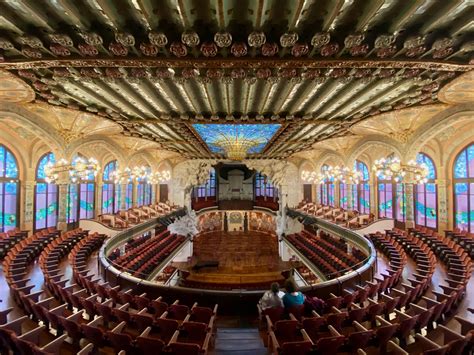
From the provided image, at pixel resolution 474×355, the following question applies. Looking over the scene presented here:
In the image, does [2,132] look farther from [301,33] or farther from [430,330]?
[430,330]

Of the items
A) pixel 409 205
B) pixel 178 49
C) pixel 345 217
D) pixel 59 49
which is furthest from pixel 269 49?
pixel 345 217

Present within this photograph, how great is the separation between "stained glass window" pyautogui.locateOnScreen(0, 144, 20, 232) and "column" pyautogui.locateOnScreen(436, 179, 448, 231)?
23348mm

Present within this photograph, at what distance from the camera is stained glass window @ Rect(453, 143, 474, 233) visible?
1272cm

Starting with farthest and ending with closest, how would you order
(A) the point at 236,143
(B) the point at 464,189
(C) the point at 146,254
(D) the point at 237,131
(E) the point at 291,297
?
1. (B) the point at 464,189
2. (C) the point at 146,254
3. (A) the point at 236,143
4. (D) the point at 237,131
5. (E) the point at 291,297

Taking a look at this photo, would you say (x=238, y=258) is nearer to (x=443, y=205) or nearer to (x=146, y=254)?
(x=146, y=254)

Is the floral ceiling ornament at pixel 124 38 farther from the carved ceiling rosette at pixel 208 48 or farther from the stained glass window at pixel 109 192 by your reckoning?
the stained glass window at pixel 109 192

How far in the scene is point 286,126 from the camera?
24.4 ft

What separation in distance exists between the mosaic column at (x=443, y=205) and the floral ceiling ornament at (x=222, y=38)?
51.7 feet

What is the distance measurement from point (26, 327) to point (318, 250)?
39.8ft

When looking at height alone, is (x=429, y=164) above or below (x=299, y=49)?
below

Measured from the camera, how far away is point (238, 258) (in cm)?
1775

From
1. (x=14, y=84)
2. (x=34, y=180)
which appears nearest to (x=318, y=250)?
(x=14, y=84)

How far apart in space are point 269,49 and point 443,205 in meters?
15.5

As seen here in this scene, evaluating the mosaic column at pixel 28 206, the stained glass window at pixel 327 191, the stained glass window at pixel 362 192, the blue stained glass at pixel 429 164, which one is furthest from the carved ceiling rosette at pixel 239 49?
the stained glass window at pixel 327 191
